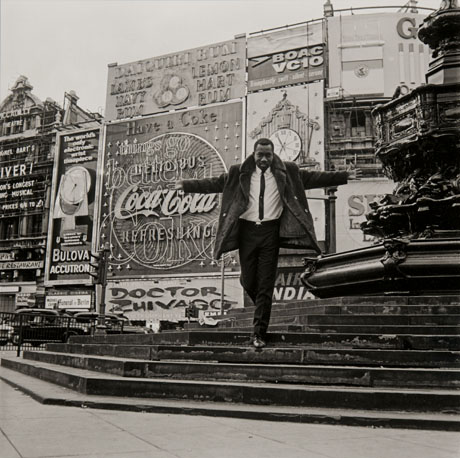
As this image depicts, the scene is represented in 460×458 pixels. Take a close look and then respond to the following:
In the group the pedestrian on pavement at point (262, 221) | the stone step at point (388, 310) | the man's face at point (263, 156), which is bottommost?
the stone step at point (388, 310)

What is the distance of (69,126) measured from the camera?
46562 mm

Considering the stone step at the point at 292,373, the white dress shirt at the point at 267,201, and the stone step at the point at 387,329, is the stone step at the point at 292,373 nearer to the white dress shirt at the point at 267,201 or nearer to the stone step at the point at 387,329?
the stone step at the point at 387,329

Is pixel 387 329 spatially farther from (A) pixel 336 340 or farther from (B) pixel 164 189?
(B) pixel 164 189

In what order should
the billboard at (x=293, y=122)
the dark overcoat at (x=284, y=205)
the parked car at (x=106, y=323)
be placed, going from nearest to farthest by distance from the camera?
the dark overcoat at (x=284, y=205), the parked car at (x=106, y=323), the billboard at (x=293, y=122)

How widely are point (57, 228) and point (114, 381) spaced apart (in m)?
40.1

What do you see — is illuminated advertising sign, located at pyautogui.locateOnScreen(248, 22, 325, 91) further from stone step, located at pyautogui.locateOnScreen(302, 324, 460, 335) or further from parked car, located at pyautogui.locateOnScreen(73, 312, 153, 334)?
stone step, located at pyautogui.locateOnScreen(302, 324, 460, 335)

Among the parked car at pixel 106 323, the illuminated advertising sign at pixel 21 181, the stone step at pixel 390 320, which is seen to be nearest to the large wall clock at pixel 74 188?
the illuminated advertising sign at pixel 21 181

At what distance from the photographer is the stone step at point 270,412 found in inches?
131

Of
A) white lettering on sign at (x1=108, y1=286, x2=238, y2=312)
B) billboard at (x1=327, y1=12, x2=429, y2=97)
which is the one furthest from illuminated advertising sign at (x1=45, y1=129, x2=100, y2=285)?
billboard at (x1=327, y1=12, x2=429, y2=97)

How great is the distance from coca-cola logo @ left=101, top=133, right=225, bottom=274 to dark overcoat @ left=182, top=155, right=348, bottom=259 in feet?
105

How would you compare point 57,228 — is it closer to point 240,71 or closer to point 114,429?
point 240,71

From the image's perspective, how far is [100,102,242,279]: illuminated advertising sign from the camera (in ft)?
124

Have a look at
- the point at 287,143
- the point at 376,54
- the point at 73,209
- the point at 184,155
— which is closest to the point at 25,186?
the point at 73,209

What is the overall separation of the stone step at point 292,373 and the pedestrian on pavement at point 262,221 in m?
0.48
